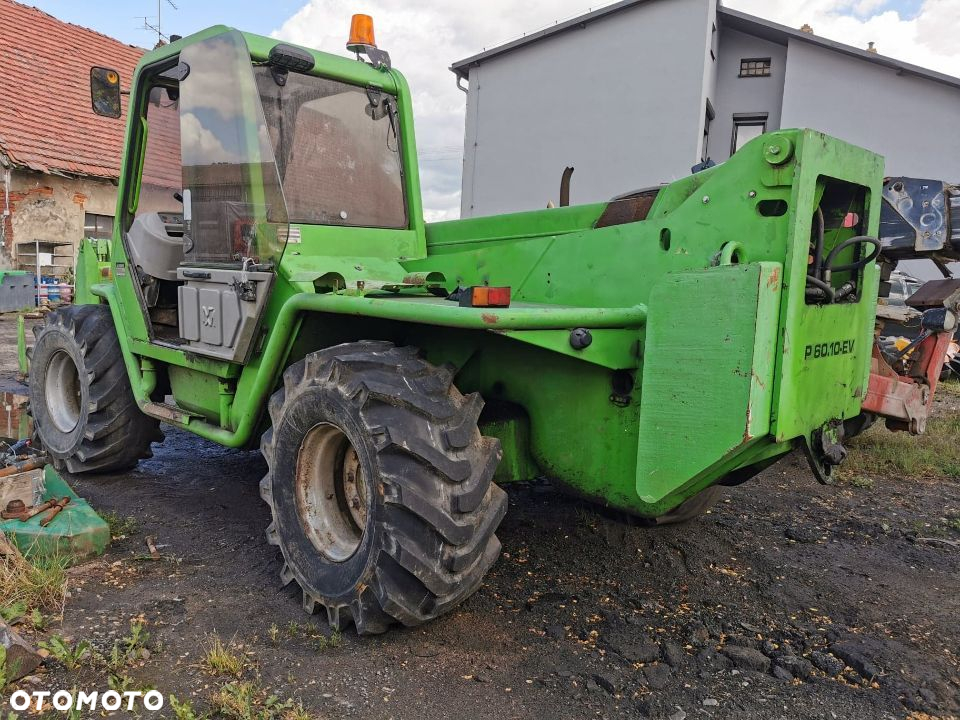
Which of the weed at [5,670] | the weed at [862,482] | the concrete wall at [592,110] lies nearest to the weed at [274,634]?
the weed at [5,670]

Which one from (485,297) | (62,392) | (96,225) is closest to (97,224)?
(96,225)

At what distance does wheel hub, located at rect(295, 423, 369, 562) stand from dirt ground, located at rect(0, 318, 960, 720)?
33 centimetres

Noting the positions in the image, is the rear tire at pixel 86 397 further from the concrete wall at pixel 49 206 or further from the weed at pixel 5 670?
the concrete wall at pixel 49 206

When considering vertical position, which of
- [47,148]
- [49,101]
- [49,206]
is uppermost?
[49,101]

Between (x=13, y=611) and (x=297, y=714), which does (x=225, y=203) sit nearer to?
(x=13, y=611)

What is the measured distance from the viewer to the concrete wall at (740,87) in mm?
15781

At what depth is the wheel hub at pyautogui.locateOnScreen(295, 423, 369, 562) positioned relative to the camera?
3072 mm

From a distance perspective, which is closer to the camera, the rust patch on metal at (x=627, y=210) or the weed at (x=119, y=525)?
the rust patch on metal at (x=627, y=210)

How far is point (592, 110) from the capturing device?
15742mm

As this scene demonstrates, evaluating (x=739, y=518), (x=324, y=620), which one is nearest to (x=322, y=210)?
(x=324, y=620)

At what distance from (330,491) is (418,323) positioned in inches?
31.4

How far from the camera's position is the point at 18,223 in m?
13.9

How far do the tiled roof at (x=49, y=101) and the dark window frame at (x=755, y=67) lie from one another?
12260 millimetres

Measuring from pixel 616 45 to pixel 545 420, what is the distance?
1407 centimetres
